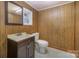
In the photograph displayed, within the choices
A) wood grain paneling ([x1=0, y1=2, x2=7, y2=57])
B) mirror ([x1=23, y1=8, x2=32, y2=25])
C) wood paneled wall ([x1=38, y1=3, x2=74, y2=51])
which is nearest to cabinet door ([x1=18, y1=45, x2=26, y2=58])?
wood grain paneling ([x1=0, y1=2, x2=7, y2=57])

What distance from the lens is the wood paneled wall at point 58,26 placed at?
3.23m

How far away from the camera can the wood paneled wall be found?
323 cm

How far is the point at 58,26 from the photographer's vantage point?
3574 millimetres

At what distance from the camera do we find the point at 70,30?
10.6 feet

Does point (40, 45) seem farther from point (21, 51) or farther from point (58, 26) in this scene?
point (21, 51)

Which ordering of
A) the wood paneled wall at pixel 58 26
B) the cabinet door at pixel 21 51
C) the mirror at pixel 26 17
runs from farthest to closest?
the wood paneled wall at pixel 58 26, the mirror at pixel 26 17, the cabinet door at pixel 21 51

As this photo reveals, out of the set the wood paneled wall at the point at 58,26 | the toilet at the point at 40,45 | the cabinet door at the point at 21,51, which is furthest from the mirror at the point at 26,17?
the cabinet door at the point at 21,51

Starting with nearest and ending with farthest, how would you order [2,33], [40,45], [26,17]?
[2,33] < [26,17] < [40,45]

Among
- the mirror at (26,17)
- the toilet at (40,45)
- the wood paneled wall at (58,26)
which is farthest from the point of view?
the wood paneled wall at (58,26)

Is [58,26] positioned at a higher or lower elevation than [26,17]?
lower

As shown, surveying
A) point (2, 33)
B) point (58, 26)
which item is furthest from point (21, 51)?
point (58, 26)

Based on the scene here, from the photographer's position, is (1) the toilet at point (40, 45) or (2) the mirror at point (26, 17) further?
(1) the toilet at point (40, 45)

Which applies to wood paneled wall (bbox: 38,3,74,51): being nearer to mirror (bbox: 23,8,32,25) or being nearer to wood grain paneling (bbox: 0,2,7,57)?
mirror (bbox: 23,8,32,25)

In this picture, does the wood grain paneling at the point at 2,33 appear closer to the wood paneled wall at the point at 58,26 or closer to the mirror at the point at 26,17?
the mirror at the point at 26,17
